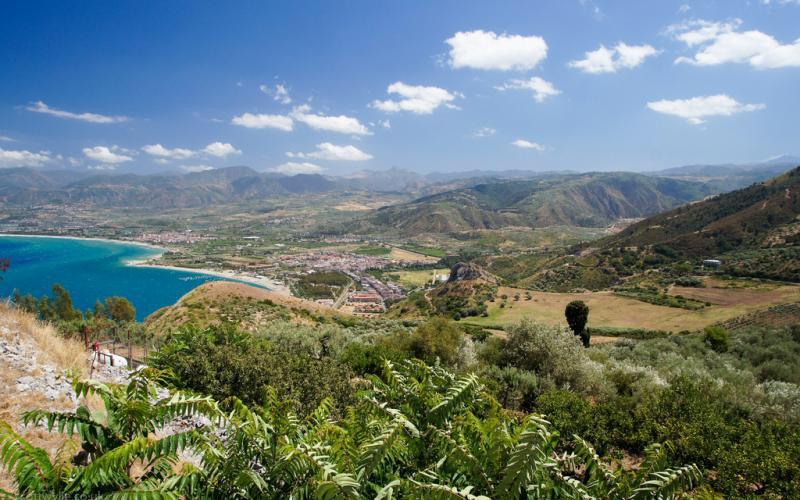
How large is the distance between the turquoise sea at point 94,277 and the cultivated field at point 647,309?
82.9 meters

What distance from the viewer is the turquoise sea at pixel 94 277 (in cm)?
10488

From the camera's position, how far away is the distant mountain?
83.8m

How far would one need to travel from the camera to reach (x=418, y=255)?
634ft

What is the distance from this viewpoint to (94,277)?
12862 centimetres

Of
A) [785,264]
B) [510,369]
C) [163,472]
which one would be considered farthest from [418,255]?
[163,472]

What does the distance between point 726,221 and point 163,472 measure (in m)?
127

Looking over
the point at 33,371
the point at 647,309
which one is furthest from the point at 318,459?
the point at 647,309

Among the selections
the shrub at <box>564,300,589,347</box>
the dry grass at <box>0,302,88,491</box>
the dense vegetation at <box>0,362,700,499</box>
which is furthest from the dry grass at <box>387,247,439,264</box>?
the dense vegetation at <box>0,362,700,499</box>

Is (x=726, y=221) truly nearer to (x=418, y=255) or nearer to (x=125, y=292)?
(x=418, y=255)

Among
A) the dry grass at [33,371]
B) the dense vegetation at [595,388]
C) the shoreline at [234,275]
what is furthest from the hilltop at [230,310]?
the shoreline at [234,275]

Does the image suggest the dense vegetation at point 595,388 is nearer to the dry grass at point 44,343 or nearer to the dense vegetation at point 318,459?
the dense vegetation at point 318,459

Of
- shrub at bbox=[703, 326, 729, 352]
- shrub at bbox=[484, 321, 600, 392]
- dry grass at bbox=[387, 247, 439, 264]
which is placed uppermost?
shrub at bbox=[484, 321, 600, 392]

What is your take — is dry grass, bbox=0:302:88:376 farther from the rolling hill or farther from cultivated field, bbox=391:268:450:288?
cultivated field, bbox=391:268:450:288

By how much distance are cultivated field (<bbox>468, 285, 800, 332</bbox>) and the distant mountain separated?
110 ft
